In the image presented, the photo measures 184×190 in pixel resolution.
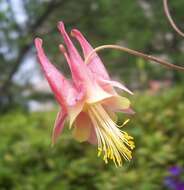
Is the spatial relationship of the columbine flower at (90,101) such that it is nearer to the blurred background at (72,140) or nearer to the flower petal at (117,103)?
the flower petal at (117,103)

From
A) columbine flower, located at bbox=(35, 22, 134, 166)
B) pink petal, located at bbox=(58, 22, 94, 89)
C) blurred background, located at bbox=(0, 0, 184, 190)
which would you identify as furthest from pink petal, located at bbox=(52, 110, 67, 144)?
blurred background, located at bbox=(0, 0, 184, 190)

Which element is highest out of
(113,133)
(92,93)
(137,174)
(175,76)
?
(92,93)

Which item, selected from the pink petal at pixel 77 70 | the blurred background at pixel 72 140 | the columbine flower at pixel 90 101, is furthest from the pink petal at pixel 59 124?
the blurred background at pixel 72 140

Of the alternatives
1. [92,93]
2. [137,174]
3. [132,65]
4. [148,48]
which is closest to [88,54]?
[92,93]

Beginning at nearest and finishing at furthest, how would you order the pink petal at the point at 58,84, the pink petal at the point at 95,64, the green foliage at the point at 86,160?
the pink petal at the point at 58,84
the pink petal at the point at 95,64
the green foliage at the point at 86,160

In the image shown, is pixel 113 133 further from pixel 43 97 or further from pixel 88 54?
pixel 43 97

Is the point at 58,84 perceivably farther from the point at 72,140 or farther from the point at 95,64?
the point at 72,140

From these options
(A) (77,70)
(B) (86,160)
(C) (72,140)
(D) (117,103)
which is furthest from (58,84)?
(C) (72,140)
